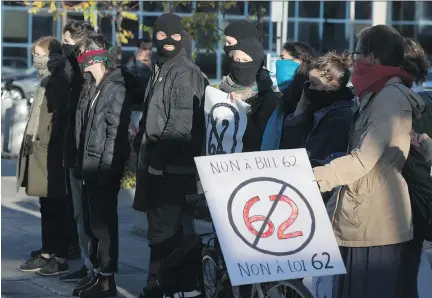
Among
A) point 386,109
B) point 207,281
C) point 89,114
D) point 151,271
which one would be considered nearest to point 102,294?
point 151,271

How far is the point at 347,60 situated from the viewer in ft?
19.3

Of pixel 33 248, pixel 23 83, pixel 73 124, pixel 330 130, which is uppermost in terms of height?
pixel 330 130

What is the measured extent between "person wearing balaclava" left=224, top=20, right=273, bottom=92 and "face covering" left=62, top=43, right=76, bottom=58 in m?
1.91

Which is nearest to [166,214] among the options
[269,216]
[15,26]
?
[269,216]

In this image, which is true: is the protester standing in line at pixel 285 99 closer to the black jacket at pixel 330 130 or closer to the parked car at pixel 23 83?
the black jacket at pixel 330 130

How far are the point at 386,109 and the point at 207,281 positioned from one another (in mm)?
1485

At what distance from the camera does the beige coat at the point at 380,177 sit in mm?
5043

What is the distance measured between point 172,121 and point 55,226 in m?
2.43

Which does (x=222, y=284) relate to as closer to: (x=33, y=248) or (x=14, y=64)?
(x=33, y=248)

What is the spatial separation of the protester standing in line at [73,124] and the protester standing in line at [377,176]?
335 centimetres

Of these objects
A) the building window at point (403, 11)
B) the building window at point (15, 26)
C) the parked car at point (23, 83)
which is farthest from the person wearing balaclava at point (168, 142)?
the building window at point (15, 26)

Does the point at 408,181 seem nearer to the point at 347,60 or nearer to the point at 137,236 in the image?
the point at 347,60

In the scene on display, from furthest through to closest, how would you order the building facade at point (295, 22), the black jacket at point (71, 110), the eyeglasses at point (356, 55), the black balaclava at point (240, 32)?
the building facade at point (295, 22)
the black jacket at point (71, 110)
the black balaclava at point (240, 32)
the eyeglasses at point (356, 55)

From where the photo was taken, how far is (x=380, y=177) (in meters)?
5.16
